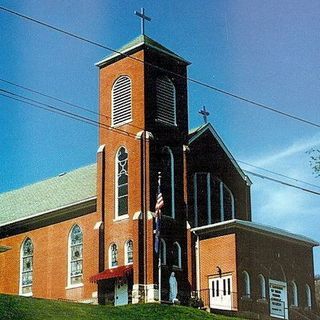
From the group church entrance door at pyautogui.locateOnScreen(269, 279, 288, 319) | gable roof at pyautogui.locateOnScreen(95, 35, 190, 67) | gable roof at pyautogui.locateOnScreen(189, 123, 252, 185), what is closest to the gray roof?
church entrance door at pyautogui.locateOnScreen(269, 279, 288, 319)

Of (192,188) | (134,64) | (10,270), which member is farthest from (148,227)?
(10,270)

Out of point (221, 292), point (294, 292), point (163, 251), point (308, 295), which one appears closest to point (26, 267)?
point (163, 251)

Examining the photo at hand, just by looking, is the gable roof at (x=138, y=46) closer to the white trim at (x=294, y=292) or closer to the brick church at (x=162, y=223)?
the brick church at (x=162, y=223)

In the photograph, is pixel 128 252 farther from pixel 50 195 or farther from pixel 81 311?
pixel 81 311

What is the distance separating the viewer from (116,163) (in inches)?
1656

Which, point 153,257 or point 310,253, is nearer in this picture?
point 153,257

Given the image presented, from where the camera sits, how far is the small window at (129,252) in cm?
4016

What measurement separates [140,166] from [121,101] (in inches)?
140

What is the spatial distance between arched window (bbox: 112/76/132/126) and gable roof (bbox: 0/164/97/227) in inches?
145

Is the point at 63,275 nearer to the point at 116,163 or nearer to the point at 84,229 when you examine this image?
the point at 84,229

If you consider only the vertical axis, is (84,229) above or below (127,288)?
above

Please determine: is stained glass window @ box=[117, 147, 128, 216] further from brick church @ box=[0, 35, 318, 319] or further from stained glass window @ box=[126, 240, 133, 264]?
stained glass window @ box=[126, 240, 133, 264]

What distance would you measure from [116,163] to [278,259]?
836 cm

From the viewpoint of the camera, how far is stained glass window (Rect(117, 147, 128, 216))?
41250 millimetres
